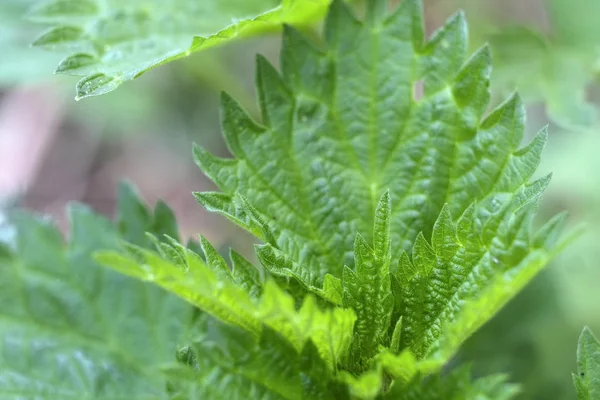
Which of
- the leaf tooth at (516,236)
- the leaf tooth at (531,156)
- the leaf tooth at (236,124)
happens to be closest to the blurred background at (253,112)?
the leaf tooth at (236,124)

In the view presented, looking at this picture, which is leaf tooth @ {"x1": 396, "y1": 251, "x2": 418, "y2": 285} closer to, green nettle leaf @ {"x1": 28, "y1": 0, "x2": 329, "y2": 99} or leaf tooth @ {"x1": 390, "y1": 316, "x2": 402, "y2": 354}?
leaf tooth @ {"x1": 390, "y1": 316, "x2": 402, "y2": 354}

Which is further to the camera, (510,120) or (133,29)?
(133,29)

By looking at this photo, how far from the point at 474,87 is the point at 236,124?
549 mm

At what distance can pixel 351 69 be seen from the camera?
5.04ft

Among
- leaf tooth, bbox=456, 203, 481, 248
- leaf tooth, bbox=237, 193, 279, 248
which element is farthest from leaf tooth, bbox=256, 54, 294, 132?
leaf tooth, bbox=456, 203, 481, 248

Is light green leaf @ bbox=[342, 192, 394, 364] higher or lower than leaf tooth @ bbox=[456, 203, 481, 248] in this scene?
lower

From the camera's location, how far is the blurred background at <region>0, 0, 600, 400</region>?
203 centimetres

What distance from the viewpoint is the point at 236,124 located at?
1484 mm

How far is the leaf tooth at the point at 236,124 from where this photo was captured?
Result: 1.48 m

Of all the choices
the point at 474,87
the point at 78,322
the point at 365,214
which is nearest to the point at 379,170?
the point at 365,214

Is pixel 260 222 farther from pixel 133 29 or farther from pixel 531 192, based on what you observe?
pixel 133 29

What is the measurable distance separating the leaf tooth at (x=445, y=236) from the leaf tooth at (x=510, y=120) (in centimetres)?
31

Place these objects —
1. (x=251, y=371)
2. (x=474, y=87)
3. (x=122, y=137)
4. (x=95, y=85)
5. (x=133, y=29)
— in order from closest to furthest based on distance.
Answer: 1. (x=251, y=371)
2. (x=95, y=85)
3. (x=474, y=87)
4. (x=133, y=29)
5. (x=122, y=137)

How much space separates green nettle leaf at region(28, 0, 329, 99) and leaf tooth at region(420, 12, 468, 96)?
0.92ft
